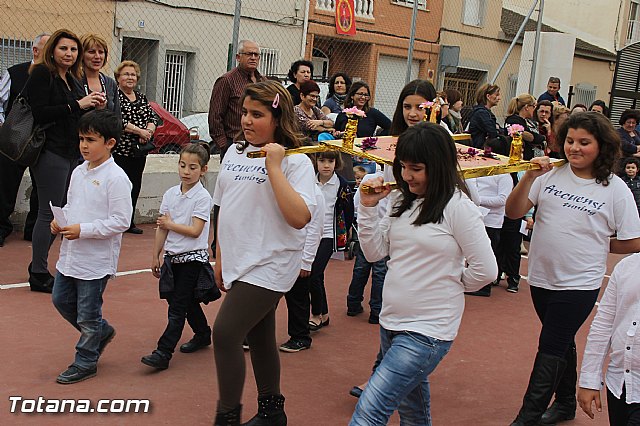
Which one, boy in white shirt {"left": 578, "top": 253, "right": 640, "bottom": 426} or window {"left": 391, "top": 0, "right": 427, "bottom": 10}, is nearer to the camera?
boy in white shirt {"left": 578, "top": 253, "right": 640, "bottom": 426}

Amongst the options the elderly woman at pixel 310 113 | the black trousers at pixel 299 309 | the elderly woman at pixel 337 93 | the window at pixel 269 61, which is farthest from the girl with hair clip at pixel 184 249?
the window at pixel 269 61

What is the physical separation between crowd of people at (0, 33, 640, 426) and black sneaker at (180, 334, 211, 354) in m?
0.01

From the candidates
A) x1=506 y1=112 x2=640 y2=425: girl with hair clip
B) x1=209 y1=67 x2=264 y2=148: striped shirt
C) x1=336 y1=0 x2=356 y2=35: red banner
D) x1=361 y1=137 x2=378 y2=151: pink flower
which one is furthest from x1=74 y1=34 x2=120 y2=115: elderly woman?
x1=336 y1=0 x2=356 y2=35: red banner

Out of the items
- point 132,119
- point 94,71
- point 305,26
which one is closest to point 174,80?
point 305,26

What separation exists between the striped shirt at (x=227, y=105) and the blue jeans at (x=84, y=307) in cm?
348

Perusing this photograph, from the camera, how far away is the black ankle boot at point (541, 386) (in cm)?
463

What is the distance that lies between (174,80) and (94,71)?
10.4 m

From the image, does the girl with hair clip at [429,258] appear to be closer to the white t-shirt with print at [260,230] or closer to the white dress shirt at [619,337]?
the white dress shirt at [619,337]

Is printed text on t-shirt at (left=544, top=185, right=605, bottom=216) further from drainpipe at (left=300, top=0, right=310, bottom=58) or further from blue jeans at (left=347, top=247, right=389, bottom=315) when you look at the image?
drainpipe at (left=300, top=0, right=310, bottom=58)

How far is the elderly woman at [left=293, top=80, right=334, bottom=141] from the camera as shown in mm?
8547

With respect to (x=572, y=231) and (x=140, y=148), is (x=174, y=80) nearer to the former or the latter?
(x=140, y=148)

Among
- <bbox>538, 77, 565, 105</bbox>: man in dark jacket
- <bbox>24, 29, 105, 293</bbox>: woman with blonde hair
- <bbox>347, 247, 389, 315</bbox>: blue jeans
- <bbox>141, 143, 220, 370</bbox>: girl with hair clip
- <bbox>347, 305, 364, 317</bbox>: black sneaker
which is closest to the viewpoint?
<bbox>141, 143, 220, 370</bbox>: girl with hair clip

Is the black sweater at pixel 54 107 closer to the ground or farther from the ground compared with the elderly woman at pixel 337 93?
closer to the ground

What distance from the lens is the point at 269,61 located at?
19125mm
